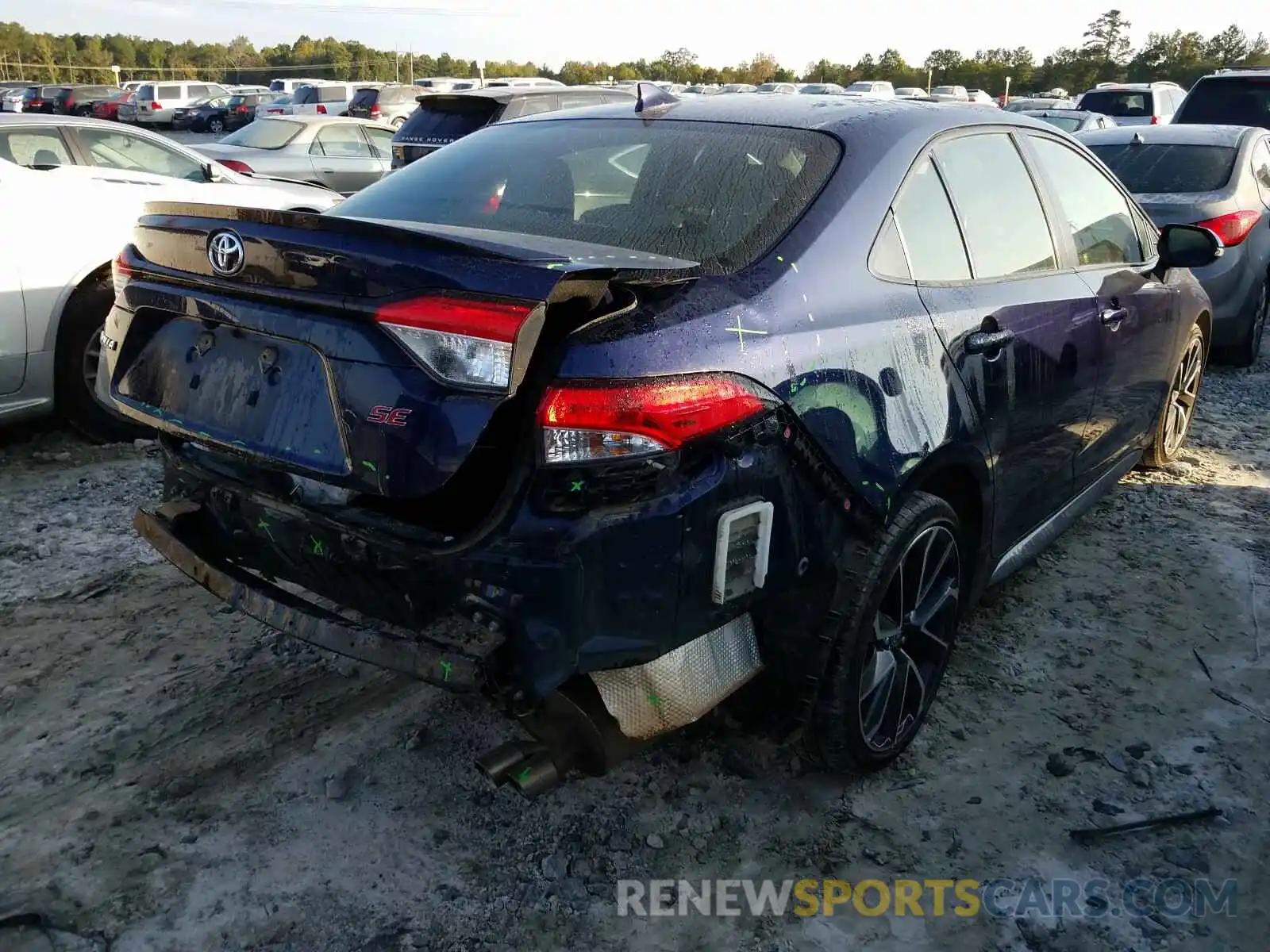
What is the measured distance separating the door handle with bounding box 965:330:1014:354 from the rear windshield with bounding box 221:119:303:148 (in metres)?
12.3

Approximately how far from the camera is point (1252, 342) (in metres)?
7.30

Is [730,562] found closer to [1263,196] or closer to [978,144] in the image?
[978,144]


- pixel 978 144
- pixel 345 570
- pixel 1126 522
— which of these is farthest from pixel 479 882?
pixel 1126 522

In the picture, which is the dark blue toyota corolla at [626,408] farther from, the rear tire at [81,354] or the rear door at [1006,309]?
the rear tire at [81,354]

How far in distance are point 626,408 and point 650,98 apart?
1.61 metres

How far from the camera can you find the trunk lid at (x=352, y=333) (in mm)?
1949

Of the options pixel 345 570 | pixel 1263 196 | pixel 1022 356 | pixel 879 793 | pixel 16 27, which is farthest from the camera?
pixel 16 27

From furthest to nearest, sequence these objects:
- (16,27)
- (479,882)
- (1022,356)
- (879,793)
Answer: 1. (16,27)
2. (1022,356)
3. (879,793)
4. (479,882)

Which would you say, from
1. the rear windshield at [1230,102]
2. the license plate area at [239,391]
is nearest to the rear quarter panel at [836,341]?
the license plate area at [239,391]

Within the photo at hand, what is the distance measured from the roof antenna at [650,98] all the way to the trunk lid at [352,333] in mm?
1103

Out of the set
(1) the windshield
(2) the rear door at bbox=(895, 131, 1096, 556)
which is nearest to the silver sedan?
(1) the windshield

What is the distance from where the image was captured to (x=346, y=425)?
6.82ft

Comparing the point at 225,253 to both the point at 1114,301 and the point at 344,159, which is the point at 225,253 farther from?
A: the point at 344,159

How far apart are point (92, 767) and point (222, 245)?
4.71ft
